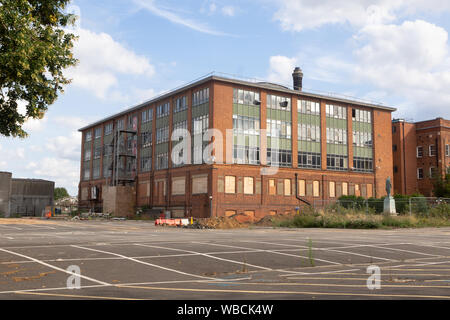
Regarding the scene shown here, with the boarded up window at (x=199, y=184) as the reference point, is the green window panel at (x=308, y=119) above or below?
above

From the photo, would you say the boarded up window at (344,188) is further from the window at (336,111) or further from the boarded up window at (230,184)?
the boarded up window at (230,184)

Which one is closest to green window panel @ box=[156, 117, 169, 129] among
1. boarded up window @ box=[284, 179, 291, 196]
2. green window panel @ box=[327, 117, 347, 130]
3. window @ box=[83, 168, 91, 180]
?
boarded up window @ box=[284, 179, 291, 196]

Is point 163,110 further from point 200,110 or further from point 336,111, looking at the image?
point 336,111

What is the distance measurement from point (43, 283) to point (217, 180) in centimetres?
4196

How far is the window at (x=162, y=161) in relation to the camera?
2395 inches

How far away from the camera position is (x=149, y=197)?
63.7 metres

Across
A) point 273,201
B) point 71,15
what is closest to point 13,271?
point 71,15

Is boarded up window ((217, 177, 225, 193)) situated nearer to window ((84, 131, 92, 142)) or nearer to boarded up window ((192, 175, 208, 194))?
boarded up window ((192, 175, 208, 194))

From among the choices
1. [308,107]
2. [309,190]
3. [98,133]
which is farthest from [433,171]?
[98,133]

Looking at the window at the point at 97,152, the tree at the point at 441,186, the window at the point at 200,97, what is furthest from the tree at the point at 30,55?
the window at the point at 97,152

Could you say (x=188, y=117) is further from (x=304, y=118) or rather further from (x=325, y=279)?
(x=325, y=279)

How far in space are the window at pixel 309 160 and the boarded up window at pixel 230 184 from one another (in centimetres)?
1071

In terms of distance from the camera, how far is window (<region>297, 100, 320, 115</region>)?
198 ft

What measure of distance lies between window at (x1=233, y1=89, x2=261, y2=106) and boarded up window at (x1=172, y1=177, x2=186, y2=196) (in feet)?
39.8
